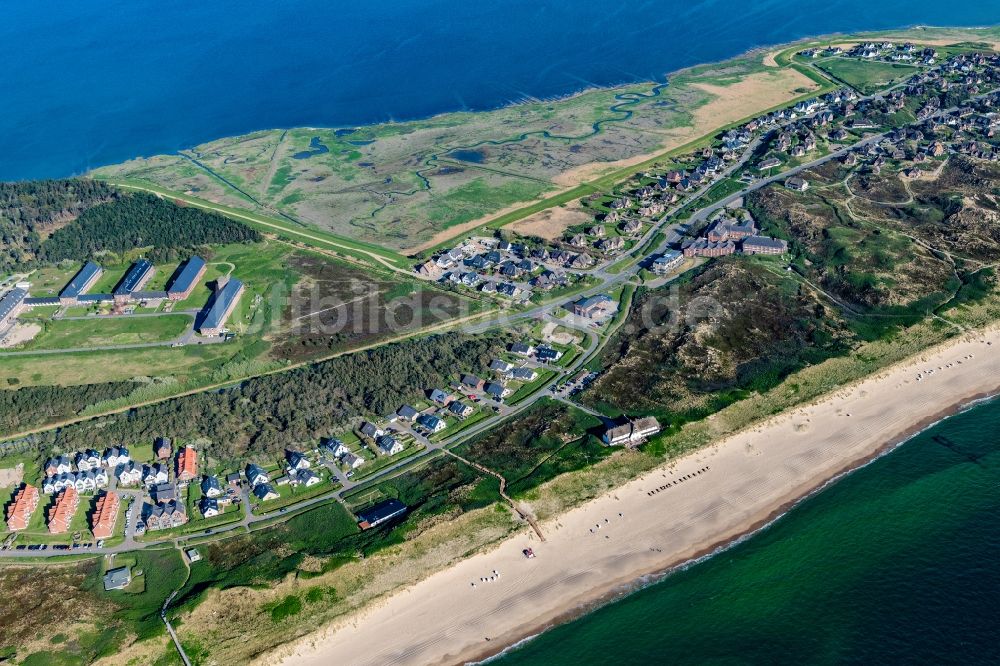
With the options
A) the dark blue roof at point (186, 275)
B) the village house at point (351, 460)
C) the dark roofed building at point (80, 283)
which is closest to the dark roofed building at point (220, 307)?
the dark blue roof at point (186, 275)

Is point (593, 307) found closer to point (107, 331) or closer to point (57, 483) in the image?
point (57, 483)

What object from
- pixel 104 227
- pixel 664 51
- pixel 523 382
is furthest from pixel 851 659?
pixel 664 51

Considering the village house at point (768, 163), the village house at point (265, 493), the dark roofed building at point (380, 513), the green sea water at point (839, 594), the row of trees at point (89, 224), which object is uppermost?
the row of trees at point (89, 224)

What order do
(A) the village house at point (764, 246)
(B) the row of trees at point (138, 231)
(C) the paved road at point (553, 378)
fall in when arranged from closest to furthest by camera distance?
(C) the paved road at point (553, 378)
(A) the village house at point (764, 246)
(B) the row of trees at point (138, 231)

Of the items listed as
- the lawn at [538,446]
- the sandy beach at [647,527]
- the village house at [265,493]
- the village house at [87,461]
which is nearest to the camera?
the sandy beach at [647,527]

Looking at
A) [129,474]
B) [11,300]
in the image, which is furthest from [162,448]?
[11,300]

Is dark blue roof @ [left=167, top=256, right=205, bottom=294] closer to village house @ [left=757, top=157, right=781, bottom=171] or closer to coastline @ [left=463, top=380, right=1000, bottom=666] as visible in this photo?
coastline @ [left=463, top=380, right=1000, bottom=666]

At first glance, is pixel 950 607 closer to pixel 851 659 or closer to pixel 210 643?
pixel 851 659

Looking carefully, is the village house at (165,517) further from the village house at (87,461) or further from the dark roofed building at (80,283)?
the dark roofed building at (80,283)
